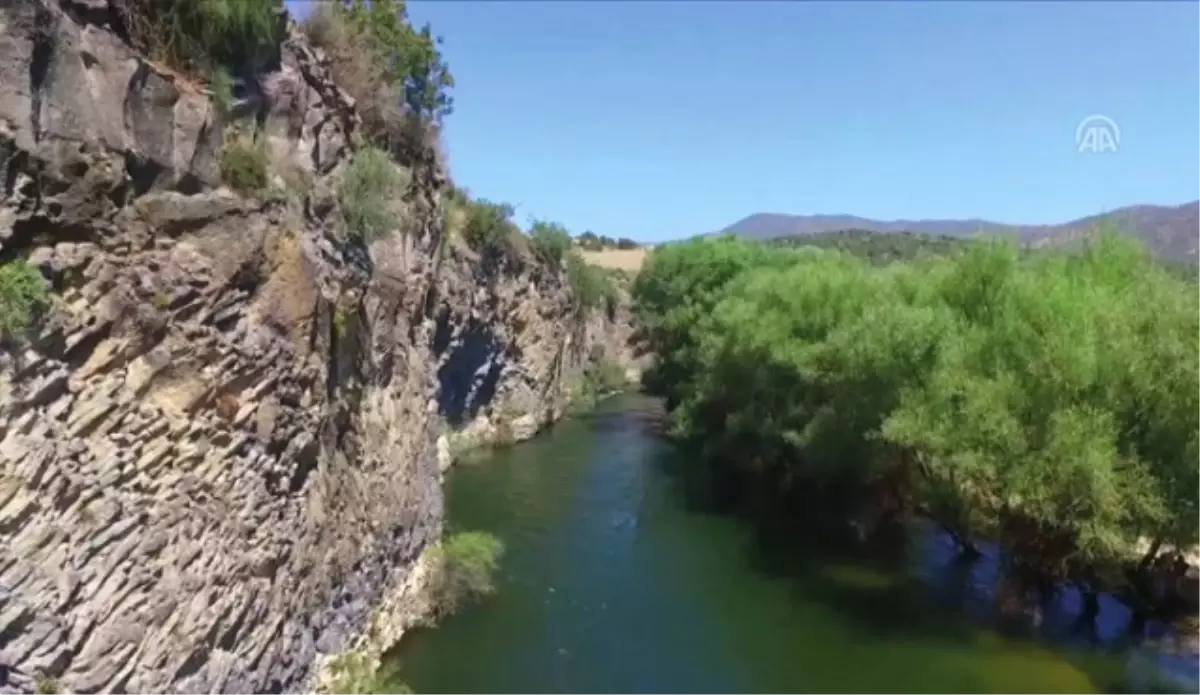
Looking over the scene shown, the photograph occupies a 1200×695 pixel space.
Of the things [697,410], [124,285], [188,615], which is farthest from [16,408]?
[697,410]

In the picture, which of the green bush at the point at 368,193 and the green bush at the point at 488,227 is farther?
the green bush at the point at 488,227

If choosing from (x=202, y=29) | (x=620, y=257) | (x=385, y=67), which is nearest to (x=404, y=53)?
(x=385, y=67)

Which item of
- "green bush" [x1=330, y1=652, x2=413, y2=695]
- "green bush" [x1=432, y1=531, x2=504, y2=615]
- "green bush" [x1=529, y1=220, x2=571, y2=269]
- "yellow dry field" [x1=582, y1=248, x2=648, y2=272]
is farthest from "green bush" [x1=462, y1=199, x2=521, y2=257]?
"yellow dry field" [x1=582, y1=248, x2=648, y2=272]

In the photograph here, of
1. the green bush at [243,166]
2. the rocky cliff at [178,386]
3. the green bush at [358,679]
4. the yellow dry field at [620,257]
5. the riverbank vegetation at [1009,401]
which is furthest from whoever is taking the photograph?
the yellow dry field at [620,257]

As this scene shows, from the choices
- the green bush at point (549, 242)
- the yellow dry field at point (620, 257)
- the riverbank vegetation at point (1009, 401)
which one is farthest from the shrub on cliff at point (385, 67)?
the yellow dry field at point (620, 257)

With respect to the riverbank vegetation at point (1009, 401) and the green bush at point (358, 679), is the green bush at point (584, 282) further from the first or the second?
the green bush at point (358, 679)
